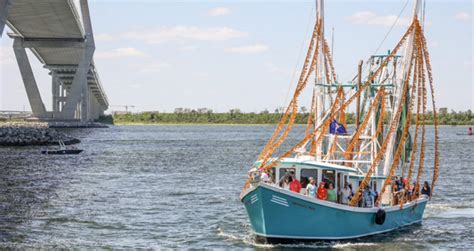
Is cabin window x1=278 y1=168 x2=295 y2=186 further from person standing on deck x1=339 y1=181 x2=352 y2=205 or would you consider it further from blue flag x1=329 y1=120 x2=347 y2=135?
blue flag x1=329 y1=120 x2=347 y2=135

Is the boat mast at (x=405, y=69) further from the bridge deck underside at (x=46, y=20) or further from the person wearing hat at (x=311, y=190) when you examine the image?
the bridge deck underside at (x=46, y=20)

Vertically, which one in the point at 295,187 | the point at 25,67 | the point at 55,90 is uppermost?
the point at 25,67

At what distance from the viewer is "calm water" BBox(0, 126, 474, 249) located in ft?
110

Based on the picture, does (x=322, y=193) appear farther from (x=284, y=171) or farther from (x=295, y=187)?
(x=284, y=171)

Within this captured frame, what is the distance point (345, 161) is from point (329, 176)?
1.31 metres

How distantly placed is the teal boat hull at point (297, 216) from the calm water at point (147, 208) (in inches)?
18.6

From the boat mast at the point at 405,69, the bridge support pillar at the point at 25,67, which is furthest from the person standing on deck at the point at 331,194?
the bridge support pillar at the point at 25,67

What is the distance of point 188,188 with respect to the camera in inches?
2133

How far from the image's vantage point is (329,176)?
32094mm

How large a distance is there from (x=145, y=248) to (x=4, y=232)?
6074 mm

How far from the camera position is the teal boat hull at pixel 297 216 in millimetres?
29828

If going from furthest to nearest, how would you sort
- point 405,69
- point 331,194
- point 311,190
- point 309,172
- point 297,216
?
point 405,69 → point 309,172 → point 331,194 → point 311,190 → point 297,216

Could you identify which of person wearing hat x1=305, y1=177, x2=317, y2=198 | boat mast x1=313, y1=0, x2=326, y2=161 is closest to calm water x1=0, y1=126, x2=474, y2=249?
person wearing hat x1=305, y1=177, x2=317, y2=198

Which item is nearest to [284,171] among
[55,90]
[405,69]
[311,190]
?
[311,190]
